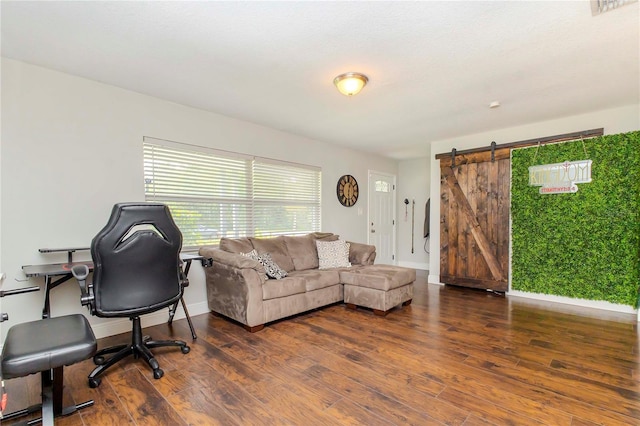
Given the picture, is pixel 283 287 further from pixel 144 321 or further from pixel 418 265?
pixel 418 265

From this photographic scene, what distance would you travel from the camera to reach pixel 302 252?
4383mm

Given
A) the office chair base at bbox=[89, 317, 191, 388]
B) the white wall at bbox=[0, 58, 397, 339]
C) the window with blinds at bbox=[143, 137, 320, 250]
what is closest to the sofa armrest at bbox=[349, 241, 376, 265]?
the window with blinds at bbox=[143, 137, 320, 250]

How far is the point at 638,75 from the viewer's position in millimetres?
2857

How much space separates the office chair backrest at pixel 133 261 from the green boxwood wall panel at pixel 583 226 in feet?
14.7

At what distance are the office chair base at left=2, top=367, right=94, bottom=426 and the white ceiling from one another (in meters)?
2.18

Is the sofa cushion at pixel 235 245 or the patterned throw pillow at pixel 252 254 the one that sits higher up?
the sofa cushion at pixel 235 245

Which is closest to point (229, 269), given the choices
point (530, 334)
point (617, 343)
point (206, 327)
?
point (206, 327)

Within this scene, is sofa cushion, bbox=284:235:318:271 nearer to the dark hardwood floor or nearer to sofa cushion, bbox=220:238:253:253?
sofa cushion, bbox=220:238:253:253

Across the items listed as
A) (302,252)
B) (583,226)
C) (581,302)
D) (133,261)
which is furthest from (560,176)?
(133,261)

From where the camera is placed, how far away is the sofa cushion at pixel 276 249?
3.96 m

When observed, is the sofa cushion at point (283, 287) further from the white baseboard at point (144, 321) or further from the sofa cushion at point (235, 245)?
the white baseboard at point (144, 321)

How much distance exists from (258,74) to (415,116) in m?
2.13

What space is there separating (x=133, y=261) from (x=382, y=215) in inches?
201

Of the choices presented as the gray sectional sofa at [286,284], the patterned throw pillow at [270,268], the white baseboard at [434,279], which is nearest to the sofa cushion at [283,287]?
the gray sectional sofa at [286,284]
